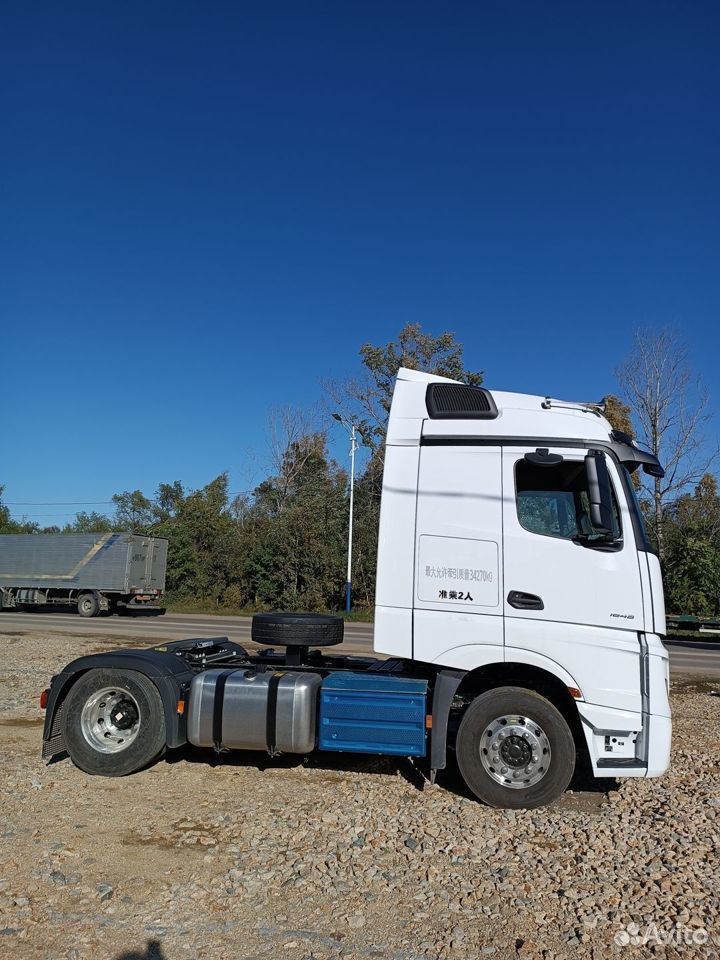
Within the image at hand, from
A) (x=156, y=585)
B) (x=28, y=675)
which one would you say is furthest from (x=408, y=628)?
(x=156, y=585)

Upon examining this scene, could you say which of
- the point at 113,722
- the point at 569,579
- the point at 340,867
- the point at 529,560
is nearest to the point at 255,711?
the point at 113,722

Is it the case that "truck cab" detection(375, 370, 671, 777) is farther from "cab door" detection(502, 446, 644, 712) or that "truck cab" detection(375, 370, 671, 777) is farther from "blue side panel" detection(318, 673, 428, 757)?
"blue side panel" detection(318, 673, 428, 757)

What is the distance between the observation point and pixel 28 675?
37.7 ft

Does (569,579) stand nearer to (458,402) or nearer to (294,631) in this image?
(458,402)

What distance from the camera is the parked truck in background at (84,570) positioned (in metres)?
27.1

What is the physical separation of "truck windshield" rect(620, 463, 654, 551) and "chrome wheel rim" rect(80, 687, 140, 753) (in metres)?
4.51

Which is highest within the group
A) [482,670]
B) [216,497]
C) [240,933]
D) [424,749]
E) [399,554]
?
[216,497]

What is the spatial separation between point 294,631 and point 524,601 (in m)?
2.33

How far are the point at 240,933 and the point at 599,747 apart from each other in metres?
3.03

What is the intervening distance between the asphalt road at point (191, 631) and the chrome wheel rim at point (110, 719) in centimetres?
945

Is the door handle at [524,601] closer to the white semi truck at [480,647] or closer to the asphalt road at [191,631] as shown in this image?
the white semi truck at [480,647]

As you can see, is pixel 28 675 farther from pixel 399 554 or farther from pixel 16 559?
pixel 16 559

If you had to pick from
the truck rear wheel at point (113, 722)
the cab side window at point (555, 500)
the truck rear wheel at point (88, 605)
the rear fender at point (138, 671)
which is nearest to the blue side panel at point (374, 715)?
the rear fender at point (138, 671)

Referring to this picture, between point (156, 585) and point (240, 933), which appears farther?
point (156, 585)
